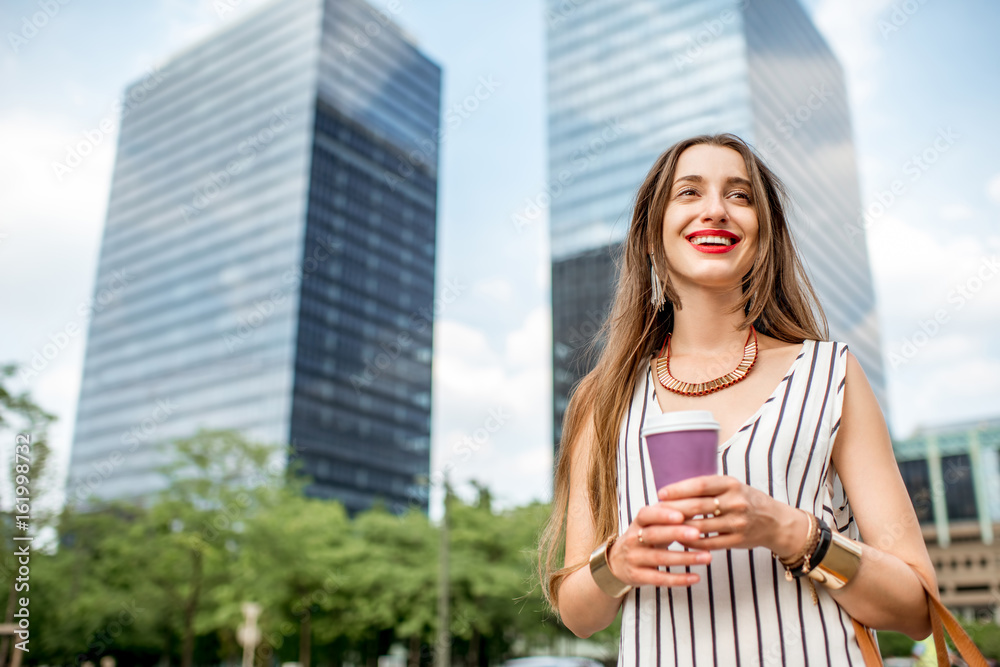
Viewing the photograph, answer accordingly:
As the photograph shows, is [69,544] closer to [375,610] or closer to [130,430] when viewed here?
[375,610]

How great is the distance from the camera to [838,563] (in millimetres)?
1399

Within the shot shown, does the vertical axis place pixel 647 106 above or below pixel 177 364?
above

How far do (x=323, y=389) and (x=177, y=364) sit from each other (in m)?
20.1

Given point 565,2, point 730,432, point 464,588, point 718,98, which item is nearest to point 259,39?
point 565,2

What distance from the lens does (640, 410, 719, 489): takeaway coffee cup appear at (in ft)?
4.12

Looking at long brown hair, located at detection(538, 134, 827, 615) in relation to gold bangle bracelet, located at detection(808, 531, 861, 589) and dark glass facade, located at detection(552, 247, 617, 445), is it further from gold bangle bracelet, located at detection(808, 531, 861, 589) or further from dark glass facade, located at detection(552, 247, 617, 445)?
dark glass facade, located at detection(552, 247, 617, 445)

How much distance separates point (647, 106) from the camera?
73.2 meters

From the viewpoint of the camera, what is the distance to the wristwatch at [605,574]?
1.51 metres

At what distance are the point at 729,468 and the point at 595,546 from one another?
38 cm

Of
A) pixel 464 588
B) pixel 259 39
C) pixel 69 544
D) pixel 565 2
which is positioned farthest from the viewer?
pixel 259 39

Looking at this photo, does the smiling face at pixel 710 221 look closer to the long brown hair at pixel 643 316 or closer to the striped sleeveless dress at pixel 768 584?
the long brown hair at pixel 643 316

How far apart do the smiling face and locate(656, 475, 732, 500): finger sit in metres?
0.64

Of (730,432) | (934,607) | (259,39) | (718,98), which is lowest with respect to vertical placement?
(934,607)

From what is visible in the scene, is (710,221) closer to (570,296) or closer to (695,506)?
(695,506)
